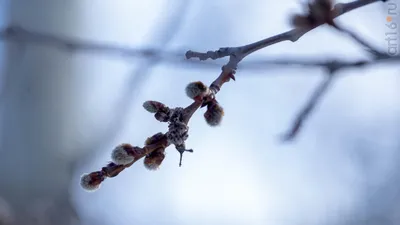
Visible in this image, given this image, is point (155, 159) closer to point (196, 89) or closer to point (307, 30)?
point (196, 89)

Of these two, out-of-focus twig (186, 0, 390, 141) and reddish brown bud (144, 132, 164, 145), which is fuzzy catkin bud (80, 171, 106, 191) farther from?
out-of-focus twig (186, 0, 390, 141)

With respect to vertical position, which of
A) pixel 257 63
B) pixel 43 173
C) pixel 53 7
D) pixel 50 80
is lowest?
pixel 257 63

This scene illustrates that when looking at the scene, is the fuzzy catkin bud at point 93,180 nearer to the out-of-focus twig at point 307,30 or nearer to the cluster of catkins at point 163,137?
the cluster of catkins at point 163,137

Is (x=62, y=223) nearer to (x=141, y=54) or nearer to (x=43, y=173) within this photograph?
(x=43, y=173)

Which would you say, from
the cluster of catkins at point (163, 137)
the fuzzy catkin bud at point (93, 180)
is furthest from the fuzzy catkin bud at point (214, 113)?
the fuzzy catkin bud at point (93, 180)

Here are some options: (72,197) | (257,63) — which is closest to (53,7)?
(72,197)

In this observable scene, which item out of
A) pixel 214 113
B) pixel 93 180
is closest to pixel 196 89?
pixel 214 113
